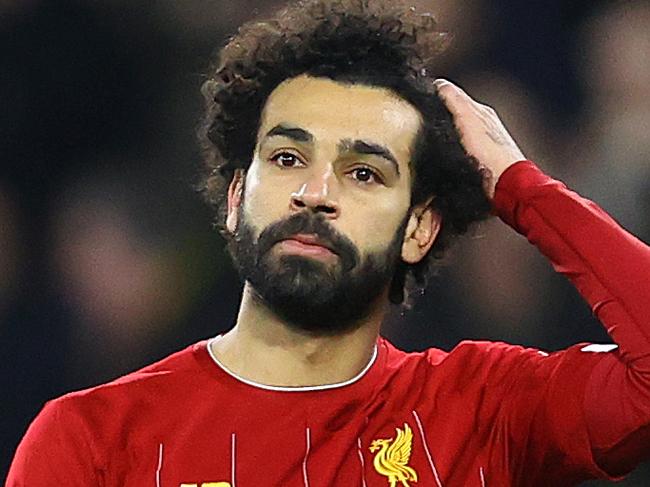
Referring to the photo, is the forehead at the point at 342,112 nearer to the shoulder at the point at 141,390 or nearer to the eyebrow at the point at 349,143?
the eyebrow at the point at 349,143

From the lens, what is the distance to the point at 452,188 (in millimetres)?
2459

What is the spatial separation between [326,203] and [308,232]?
51mm

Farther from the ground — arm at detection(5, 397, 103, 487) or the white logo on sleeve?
the white logo on sleeve

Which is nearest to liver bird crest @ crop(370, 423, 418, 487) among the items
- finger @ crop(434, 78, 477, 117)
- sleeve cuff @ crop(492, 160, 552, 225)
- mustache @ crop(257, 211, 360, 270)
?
mustache @ crop(257, 211, 360, 270)

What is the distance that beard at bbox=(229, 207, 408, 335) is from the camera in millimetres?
2152

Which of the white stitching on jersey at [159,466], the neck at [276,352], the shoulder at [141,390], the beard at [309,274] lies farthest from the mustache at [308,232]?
the white stitching on jersey at [159,466]

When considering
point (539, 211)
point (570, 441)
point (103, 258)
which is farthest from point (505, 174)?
point (103, 258)

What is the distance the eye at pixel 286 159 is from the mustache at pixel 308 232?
11 centimetres

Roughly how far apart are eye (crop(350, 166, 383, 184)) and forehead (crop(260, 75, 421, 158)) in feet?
0.15

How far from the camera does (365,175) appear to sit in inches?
88.5

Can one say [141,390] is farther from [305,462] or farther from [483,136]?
[483,136]

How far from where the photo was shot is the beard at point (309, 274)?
7.06 ft

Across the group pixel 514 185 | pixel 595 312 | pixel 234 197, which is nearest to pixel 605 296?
pixel 595 312

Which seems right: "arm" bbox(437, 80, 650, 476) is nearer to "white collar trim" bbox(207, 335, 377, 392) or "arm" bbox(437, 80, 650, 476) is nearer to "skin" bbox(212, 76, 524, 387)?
"skin" bbox(212, 76, 524, 387)
